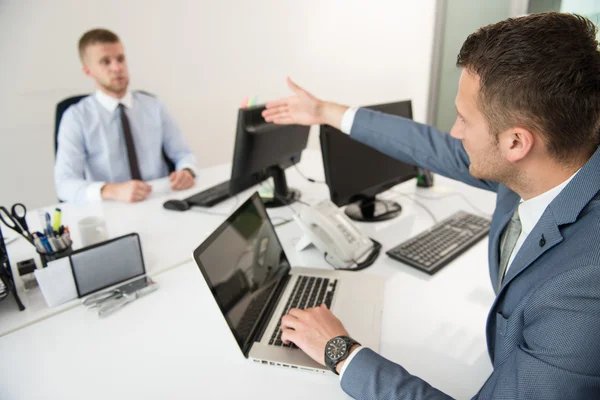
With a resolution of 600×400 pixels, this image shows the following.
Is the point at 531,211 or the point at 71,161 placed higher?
the point at 531,211

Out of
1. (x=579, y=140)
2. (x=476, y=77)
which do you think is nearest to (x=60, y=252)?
(x=476, y=77)

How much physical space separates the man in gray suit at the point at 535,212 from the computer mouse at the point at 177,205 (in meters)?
0.91

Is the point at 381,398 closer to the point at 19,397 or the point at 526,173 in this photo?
the point at 526,173

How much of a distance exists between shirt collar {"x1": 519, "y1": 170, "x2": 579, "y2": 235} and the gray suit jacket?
7 centimetres

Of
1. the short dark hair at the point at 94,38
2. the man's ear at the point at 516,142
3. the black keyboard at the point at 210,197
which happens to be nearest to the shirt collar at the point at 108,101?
the short dark hair at the point at 94,38

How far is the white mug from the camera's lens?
4.19 feet

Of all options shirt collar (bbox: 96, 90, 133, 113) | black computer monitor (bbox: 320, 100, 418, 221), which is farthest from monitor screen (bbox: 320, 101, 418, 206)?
shirt collar (bbox: 96, 90, 133, 113)

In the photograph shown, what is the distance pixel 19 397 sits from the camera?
0.77m

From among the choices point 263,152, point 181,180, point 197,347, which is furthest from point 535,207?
point 181,180

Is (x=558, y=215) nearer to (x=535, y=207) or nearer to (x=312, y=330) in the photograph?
(x=535, y=207)

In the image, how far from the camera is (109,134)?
6.93 feet

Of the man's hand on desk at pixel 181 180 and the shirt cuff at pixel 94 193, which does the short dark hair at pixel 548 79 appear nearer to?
the man's hand on desk at pixel 181 180

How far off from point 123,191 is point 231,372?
3.97 feet

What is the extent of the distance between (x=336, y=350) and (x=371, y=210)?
849 mm
